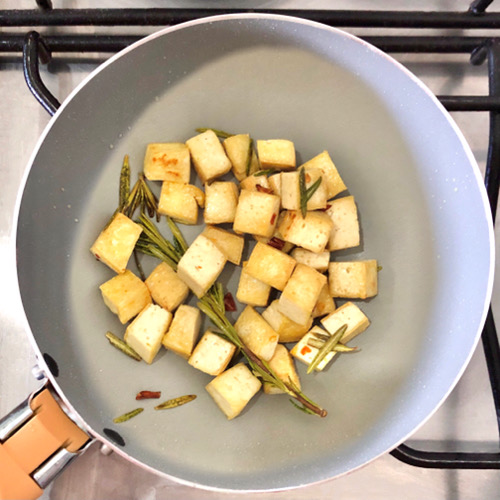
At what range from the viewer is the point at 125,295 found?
73 centimetres

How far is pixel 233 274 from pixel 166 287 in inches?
4.4

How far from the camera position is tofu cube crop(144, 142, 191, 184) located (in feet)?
2.46

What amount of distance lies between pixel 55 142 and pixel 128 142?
0.36ft

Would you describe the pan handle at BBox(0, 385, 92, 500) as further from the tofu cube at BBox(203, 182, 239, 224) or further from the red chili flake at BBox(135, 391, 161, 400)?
the tofu cube at BBox(203, 182, 239, 224)

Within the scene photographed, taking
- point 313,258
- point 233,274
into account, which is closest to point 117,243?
point 233,274

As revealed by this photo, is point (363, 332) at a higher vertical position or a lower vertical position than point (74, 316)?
lower

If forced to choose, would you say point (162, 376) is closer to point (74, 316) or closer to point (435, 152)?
point (74, 316)

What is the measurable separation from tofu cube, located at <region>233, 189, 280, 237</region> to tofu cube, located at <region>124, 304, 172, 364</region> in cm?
17

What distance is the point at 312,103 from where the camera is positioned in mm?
776

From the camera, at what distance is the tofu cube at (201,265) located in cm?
72

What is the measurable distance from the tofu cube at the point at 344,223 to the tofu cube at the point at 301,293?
→ 6 cm

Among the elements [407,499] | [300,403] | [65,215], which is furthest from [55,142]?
[407,499]

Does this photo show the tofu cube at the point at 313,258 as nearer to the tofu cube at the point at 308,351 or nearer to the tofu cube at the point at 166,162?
the tofu cube at the point at 308,351

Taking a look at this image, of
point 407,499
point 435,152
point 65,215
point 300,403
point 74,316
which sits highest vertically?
point 65,215
